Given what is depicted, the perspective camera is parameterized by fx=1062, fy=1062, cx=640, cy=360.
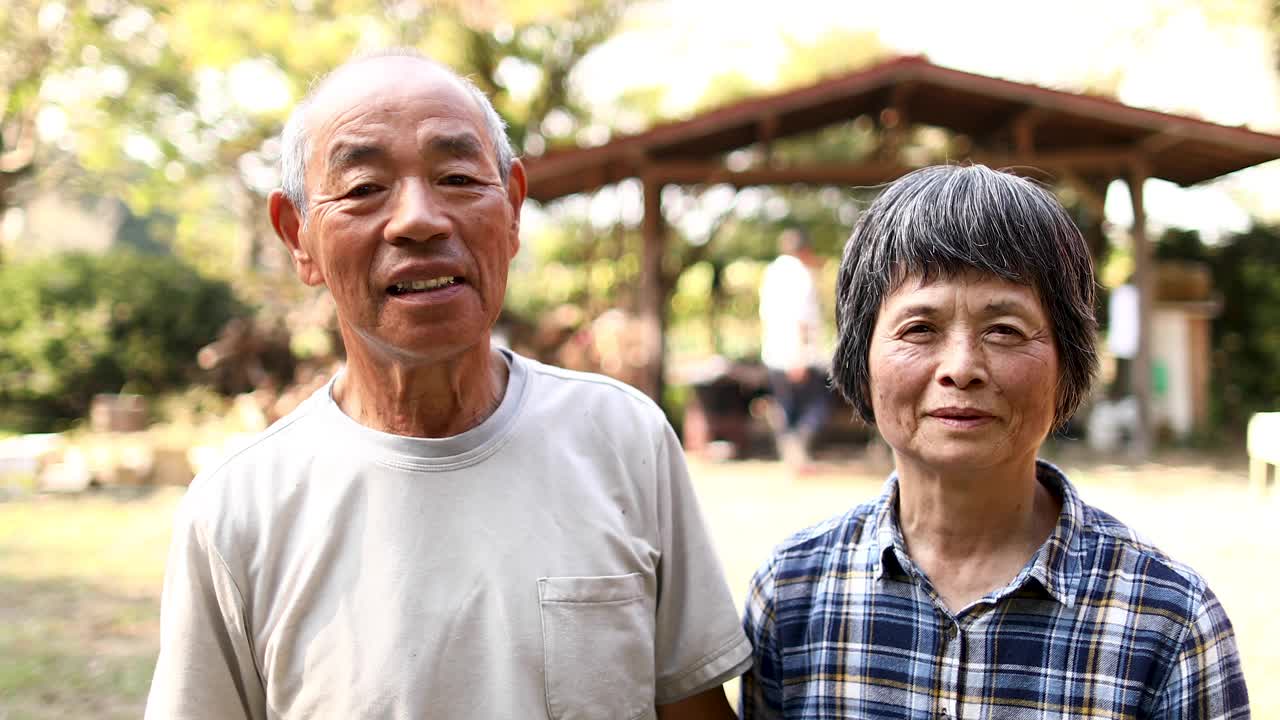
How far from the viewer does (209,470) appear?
1709 millimetres

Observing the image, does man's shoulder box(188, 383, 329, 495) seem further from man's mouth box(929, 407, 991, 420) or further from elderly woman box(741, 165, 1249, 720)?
man's mouth box(929, 407, 991, 420)

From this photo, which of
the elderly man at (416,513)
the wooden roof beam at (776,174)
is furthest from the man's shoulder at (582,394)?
the wooden roof beam at (776,174)

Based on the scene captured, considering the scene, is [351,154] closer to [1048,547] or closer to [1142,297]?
[1048,547]

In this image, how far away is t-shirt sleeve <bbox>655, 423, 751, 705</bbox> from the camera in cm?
180

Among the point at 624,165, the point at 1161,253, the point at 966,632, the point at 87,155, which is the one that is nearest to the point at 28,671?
the point at 966,632

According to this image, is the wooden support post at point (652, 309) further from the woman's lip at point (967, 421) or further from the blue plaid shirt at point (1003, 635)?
the woman's lip at point (967, 421)

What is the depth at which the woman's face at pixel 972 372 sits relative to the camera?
163 cm

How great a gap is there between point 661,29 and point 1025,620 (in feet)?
63.3

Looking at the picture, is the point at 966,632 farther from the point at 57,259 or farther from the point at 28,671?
the point at 57,259

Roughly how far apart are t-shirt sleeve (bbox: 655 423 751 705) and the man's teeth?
47 cm

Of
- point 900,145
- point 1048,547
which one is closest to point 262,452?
point 1048,547

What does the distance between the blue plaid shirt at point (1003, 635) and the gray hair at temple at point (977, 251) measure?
251 millimetres

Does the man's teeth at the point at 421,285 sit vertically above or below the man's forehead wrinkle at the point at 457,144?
below

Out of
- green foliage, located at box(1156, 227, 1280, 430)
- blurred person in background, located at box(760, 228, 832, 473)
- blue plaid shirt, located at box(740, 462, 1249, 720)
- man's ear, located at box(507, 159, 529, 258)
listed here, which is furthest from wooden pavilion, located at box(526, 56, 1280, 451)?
blue plaid shirt, located at box(740, 462, 1249, 720)
